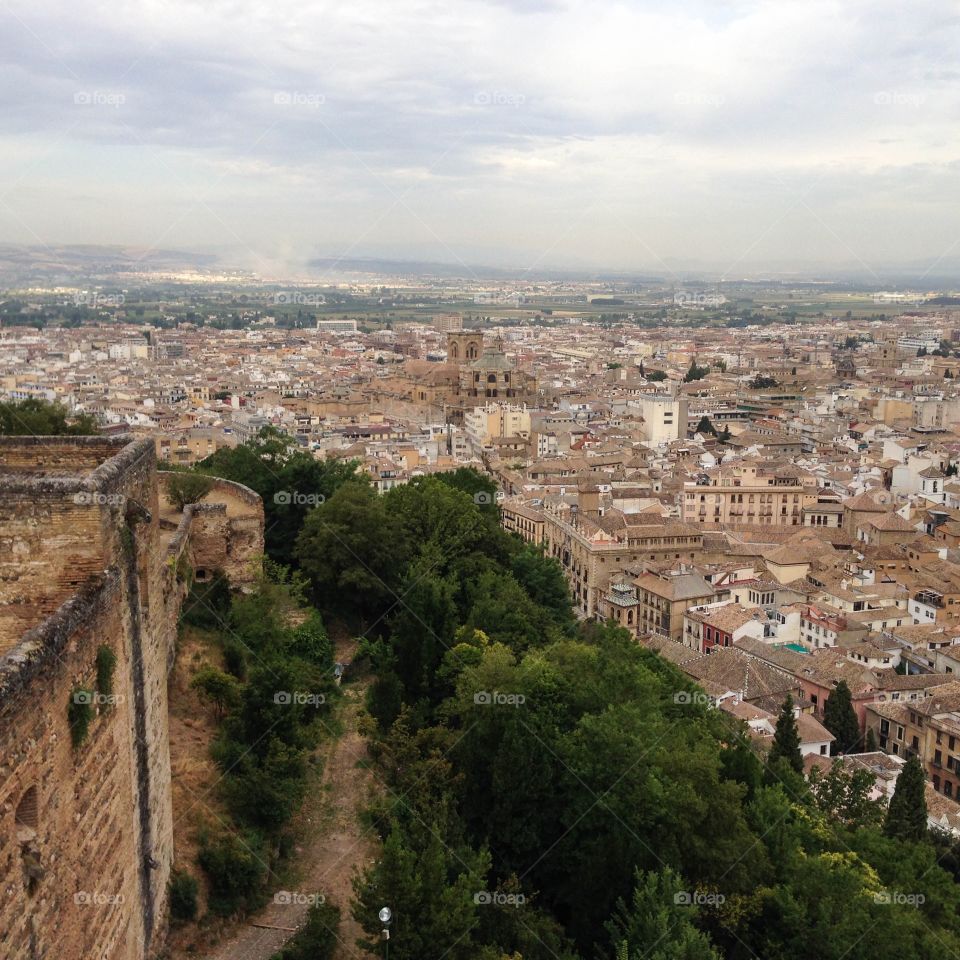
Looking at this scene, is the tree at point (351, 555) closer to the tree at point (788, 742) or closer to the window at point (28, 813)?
the tree at point (788, 742)

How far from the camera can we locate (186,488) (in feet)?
51.7

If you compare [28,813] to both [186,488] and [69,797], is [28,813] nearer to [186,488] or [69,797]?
[69,797]

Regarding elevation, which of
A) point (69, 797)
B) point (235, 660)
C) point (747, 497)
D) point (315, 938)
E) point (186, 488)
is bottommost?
point (747, 497)

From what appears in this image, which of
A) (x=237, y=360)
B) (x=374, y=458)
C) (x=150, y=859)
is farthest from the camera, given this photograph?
(x=237, y=360)

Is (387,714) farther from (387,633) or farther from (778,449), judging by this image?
(778,449)

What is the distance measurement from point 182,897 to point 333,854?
260 centimetres

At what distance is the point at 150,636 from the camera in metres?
7.82

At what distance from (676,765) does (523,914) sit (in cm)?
307

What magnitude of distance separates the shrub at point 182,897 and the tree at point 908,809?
588 inches

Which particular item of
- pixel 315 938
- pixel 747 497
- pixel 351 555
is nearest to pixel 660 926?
pixel 315 938

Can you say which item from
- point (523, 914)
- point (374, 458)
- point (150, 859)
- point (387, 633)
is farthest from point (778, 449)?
point (150, 859)

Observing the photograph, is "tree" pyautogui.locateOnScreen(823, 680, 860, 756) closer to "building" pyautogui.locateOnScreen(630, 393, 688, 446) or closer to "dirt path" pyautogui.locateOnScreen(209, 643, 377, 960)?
"dirt path" pyautogui.locateOnScreen(209, 643, 377, 960)

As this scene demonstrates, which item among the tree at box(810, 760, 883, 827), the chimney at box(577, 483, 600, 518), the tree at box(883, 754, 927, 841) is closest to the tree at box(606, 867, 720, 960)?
the tree at box(810, 760, 883, 827)

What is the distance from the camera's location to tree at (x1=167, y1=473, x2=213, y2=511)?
1571 centimetres
